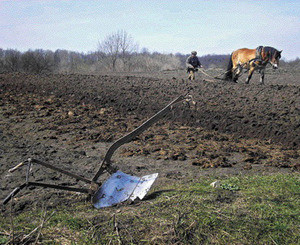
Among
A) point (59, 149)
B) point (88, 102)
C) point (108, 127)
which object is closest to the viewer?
point (59, 149)

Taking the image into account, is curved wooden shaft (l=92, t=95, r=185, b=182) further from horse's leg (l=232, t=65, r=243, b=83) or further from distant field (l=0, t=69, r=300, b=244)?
horse's leg (l=232, t=65, r=243, b=83)

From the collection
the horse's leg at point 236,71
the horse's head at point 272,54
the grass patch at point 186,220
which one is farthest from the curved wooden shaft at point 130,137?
the horse's leg at point 236,71

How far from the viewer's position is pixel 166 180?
13.0ft

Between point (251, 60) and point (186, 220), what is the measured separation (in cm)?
1182

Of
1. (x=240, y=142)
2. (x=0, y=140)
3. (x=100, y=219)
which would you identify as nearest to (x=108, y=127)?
(x=0, y=140)

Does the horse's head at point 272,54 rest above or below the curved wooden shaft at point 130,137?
above

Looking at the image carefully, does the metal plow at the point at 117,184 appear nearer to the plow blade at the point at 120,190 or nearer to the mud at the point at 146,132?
the plow blade at the point at 120,190

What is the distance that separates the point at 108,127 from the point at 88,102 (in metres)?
2.61

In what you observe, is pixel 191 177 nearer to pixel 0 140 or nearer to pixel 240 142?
pixel 240 142

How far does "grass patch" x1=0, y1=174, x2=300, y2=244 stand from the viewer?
2453mm

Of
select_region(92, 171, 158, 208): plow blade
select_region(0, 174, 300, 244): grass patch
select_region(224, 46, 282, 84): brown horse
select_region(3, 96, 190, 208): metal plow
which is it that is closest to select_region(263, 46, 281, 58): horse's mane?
select_region(224, 46, 282, 84): brown horse

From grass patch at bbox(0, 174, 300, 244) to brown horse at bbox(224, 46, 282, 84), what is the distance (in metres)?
10.4

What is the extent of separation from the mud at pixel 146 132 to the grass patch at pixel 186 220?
0.60 m

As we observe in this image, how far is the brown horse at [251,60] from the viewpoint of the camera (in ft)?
40.8
